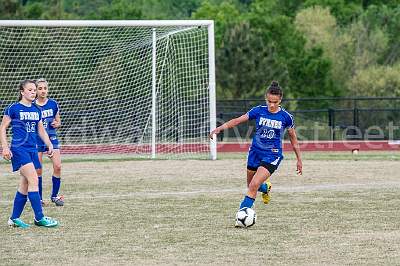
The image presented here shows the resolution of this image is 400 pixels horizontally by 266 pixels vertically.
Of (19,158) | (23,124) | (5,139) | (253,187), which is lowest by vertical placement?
(253,187)

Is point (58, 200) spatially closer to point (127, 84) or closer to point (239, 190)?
point (239, 190)

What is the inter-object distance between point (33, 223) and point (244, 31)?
34.6 m

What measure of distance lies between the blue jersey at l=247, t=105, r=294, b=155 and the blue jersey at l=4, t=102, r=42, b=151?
2.56 meters

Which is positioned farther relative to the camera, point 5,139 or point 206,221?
point 206,221

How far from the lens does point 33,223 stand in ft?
36.6

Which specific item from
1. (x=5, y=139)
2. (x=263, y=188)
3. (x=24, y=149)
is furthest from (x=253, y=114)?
(x=5, y=139)

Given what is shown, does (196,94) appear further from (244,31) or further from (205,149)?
(244,31)

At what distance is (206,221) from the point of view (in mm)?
11148

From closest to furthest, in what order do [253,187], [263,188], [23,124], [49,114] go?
[253,187]
[23,124]
[263,188]
[49,114]

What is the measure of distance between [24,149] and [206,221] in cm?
225

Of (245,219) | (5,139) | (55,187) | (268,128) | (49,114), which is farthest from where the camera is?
(49,114)

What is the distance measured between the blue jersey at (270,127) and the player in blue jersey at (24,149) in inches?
101

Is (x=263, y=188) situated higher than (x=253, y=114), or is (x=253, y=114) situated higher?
(x=253, y=114)

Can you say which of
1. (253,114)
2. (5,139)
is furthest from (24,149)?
(253,114)
